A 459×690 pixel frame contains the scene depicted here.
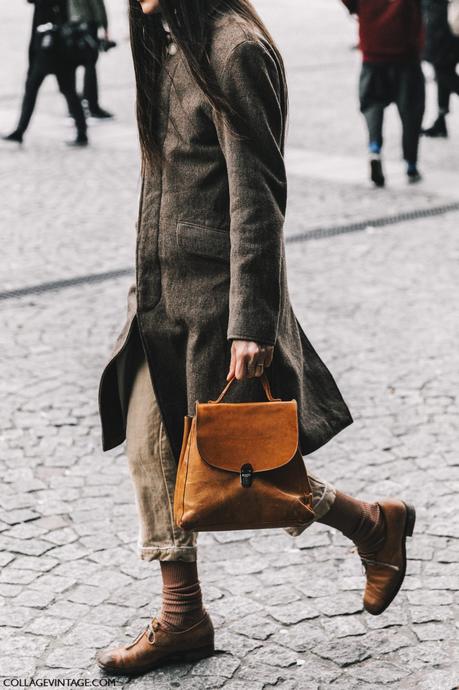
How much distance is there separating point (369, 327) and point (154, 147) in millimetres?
3178

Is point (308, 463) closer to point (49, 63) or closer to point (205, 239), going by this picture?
point (205, 239)

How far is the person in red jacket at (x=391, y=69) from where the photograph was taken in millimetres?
8531

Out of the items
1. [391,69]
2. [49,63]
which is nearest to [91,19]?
[49,63]

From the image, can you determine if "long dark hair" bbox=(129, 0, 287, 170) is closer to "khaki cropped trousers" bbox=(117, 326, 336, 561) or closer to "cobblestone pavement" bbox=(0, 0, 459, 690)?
"khaki cropped trousers" bbox=(117, 326, 336, 561)

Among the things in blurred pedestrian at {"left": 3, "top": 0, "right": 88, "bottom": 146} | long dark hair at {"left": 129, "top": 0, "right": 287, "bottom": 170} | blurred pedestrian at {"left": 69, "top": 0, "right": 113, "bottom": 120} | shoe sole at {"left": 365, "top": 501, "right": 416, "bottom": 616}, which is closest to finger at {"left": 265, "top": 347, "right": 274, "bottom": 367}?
long dark hair at {"left": 129, "top": 0, "right": 287, "bottom": 170}

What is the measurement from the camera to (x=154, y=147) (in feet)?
8.88

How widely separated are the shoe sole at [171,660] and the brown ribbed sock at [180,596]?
0.29 ft

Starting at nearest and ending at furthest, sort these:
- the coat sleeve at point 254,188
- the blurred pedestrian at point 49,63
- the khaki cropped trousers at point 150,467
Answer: the coat sleeve at point 254,188 < the khaki cropped trousers at point 150,467 < the blurred pedestrian at point 49,63

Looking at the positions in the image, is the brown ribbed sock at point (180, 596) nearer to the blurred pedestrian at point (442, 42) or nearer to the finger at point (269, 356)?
the finger at point (269, 356)

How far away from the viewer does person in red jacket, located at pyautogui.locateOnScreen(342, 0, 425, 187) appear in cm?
853

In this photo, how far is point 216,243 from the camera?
8.77ft

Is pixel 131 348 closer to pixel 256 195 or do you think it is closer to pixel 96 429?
pixel 256 195

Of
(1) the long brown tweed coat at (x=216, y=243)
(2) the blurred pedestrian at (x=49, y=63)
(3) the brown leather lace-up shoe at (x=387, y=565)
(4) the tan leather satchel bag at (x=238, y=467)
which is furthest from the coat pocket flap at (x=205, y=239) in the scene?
(2) the blurred pedestrian at (x=49, y=63)

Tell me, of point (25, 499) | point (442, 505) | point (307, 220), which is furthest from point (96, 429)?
point (307, 220)
